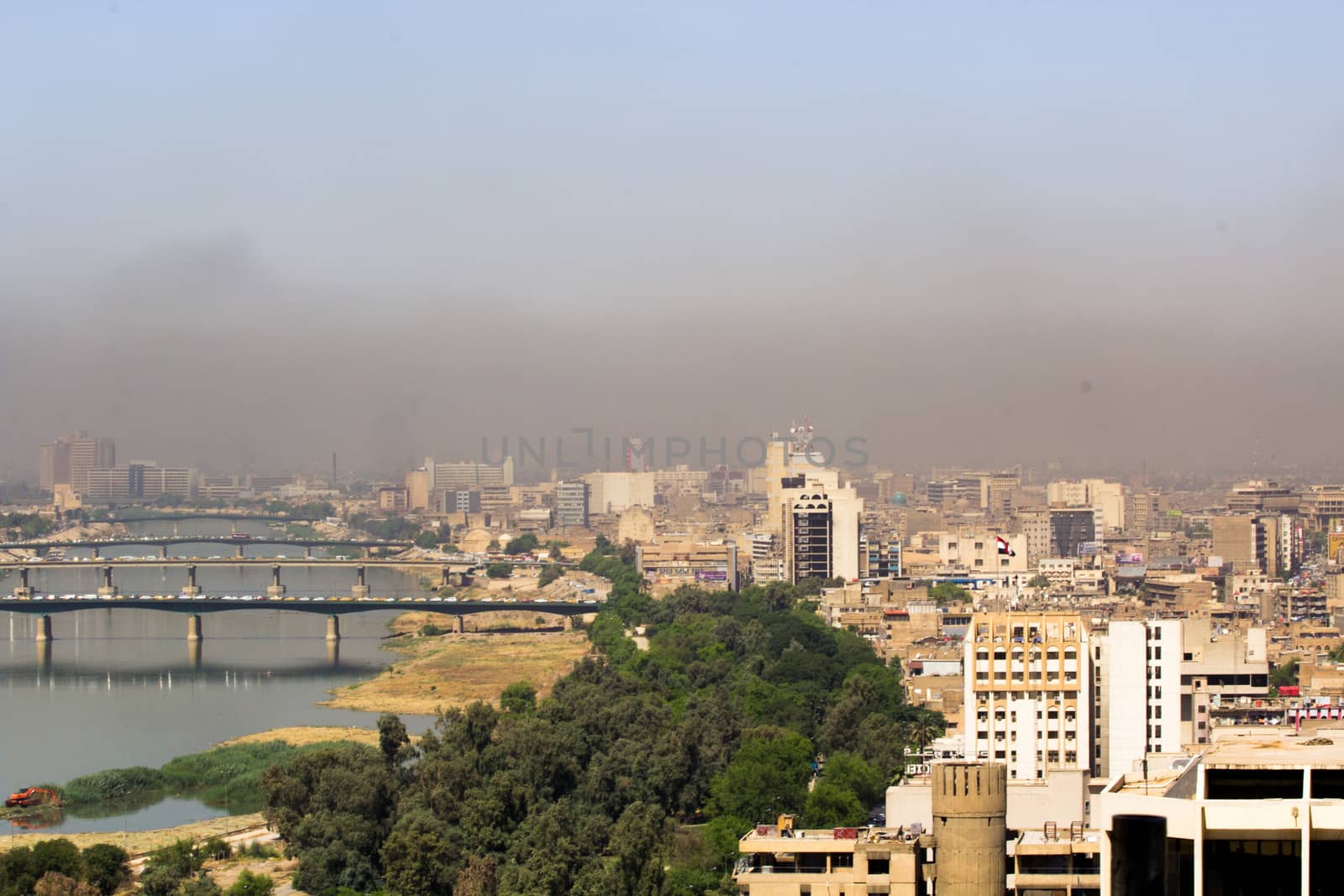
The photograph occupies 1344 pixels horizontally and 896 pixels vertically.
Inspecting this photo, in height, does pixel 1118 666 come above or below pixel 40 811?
above

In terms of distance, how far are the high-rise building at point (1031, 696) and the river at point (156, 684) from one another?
30.2 feet

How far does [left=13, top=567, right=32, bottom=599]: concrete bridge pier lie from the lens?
5275 centimetres

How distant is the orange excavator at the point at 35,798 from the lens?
849 inches

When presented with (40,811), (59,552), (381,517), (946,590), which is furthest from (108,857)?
(381,517)

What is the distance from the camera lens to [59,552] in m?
71.4

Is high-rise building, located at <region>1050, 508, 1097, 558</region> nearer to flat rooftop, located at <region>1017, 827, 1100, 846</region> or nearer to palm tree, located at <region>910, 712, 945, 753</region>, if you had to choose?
palm tree, located at <region>910, 712, 945, 753</region>

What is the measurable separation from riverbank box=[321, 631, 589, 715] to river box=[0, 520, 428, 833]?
0.67 meters

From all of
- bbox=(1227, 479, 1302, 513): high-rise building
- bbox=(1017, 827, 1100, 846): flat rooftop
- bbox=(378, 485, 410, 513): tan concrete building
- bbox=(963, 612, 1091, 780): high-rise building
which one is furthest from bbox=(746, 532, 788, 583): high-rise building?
bbox=(378, 485, 410, 513): tan concrete building

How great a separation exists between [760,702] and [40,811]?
8.73 metres

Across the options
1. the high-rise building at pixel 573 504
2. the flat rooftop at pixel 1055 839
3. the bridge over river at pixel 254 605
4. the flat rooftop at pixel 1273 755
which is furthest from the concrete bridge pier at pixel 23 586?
the flat rooftop at pixel 1273 755

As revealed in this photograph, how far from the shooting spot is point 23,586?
179 ft

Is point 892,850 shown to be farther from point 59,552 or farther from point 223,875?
point 59,552

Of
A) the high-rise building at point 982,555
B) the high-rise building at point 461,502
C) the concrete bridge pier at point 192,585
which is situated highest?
the high-rise building at point 461,502

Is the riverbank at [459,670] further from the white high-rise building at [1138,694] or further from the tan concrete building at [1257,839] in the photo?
the tan concrete building at [1257,839]
